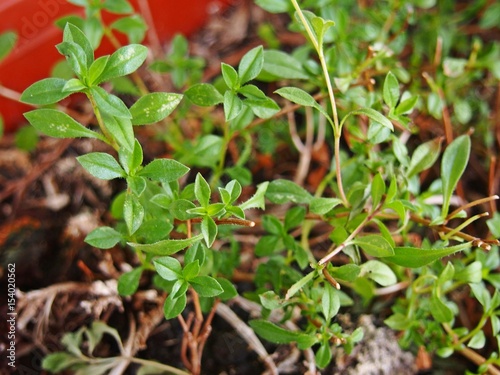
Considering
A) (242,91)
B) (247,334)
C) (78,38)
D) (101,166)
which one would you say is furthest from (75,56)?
(247,334)

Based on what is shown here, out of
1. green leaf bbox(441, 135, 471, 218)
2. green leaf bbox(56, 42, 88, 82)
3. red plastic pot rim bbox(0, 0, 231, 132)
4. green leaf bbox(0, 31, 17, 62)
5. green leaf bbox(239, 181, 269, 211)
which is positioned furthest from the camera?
red plastic pot rim bbox(0, 0, 231, 132)

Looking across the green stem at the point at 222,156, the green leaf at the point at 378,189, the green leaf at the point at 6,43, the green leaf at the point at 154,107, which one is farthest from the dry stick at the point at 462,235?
the green leaf at the point at 6,43

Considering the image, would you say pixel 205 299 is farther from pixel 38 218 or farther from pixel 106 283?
pixel 38 218

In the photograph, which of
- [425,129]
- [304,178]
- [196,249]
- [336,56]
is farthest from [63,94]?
[425,129]

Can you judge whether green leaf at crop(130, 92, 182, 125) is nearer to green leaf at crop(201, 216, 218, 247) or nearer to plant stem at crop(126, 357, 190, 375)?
green leaf at crop(201, 216, 218, 247)

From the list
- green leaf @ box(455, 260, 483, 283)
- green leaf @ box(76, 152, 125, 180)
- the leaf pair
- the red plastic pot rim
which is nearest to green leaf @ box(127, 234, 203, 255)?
green leaf @ box(76, 152, 125, 180)

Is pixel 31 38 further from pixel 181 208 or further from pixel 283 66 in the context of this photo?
pixel 181 208

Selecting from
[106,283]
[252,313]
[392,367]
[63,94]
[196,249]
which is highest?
[63,94]
